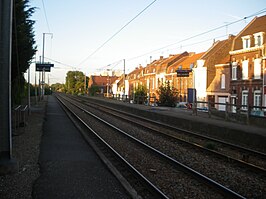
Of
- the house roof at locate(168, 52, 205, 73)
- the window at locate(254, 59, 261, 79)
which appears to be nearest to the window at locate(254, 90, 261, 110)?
the window at locate(254, 59, 261, 79)

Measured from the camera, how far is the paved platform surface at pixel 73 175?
637cm

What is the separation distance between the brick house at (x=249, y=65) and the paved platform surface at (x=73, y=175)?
29.2 metres

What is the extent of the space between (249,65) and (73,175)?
115 feet

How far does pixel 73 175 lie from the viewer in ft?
25.3

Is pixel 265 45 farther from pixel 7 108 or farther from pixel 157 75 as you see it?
pixel 157 75

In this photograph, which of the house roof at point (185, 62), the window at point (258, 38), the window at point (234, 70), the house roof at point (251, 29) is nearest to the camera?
the window at point (258, 38)

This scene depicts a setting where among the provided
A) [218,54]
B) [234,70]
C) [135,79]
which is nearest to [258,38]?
[234,70]

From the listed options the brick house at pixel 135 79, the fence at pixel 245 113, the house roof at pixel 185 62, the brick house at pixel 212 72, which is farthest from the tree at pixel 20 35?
the brick house at pixel 135 79

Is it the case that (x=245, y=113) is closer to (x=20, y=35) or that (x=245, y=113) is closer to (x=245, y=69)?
(x=20, y=35)

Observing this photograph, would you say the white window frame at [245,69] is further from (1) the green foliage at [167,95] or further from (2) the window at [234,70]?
(1) the green foliage at [167,95]

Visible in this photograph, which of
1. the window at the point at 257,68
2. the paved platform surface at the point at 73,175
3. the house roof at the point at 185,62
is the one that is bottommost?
the paved platform surface at the point at 73,175

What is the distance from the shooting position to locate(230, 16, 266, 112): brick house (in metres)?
36.4

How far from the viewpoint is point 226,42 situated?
178 ft

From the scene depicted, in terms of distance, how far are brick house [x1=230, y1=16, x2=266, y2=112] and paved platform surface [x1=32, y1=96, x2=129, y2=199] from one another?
2923 centimetres
